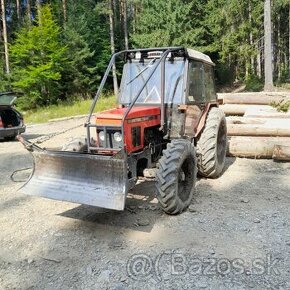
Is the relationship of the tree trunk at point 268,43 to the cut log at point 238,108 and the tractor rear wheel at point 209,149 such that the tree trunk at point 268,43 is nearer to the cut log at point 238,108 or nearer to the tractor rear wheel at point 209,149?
the cut log at point 238,108

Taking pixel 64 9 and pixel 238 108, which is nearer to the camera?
pixel 238 108

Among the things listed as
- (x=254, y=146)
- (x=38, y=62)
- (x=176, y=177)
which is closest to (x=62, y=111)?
(x=38, y=62)

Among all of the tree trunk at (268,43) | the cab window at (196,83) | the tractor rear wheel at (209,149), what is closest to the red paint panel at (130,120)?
the cab window at (196,83)

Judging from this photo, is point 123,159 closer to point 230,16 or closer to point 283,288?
point 283,288

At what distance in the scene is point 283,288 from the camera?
3527 millimetres

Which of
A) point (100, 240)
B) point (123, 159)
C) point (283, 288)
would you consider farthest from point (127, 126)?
point (283, 288)

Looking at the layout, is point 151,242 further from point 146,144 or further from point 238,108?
point 238,108

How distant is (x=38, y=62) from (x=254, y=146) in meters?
18.6

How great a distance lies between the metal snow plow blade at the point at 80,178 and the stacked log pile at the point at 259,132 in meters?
4.53

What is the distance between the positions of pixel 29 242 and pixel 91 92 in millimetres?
24026

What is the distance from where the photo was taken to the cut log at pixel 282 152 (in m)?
7.94

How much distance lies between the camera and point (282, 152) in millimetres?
7969

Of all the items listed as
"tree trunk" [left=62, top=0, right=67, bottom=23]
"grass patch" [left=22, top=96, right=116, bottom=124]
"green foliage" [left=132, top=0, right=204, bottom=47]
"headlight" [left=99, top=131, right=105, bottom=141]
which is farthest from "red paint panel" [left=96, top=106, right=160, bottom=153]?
"tree trunk" [left=62, top=0, right=67, bottom=23]

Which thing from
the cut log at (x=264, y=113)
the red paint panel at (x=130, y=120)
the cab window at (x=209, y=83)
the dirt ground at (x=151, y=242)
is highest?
the cab window at (x=209, y=83)
